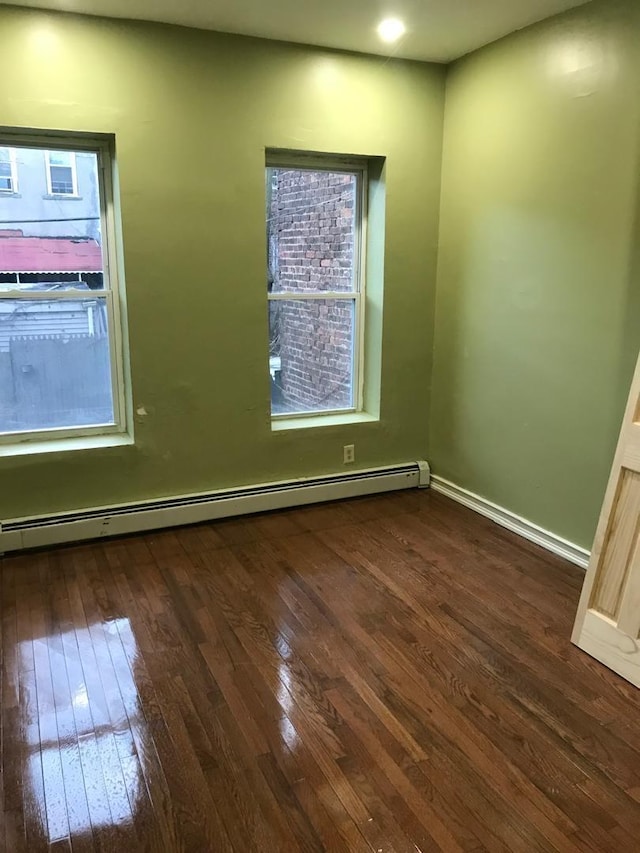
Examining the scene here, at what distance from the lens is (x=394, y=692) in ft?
7.42

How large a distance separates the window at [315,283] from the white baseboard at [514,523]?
803 mm

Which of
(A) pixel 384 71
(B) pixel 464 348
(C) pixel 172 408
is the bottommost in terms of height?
(C) pixel 172 408

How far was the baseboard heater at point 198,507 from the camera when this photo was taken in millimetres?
3324

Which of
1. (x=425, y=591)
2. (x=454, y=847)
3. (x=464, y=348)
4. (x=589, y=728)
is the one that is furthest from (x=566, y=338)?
(x=454, y=847)

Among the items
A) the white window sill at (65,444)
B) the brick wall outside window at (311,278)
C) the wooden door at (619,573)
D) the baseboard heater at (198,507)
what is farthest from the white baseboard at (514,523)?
the white window sill at (65,444)

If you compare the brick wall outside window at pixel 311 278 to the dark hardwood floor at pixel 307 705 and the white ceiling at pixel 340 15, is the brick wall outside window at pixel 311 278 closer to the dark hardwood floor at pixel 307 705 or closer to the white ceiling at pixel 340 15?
the white ceiling at pixel 340 15

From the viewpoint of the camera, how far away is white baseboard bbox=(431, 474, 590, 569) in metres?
3.26

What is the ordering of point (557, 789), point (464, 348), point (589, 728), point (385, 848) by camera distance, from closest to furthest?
point (385, 848), point (557, 789), point (589, 728), point (464, 348)

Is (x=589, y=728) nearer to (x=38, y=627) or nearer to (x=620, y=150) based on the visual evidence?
(x=38, y=627)

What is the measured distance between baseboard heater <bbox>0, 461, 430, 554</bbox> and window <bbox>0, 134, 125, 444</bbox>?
1.52 ft

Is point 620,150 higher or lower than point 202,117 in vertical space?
lower

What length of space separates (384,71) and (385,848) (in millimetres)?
3635

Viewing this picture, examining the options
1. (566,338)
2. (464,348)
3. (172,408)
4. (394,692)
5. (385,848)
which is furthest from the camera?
(464,348)

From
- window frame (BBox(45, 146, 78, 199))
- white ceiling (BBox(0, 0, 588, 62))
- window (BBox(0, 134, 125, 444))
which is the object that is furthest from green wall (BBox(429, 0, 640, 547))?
window frame (BBox(45, 146, 78, 199))
